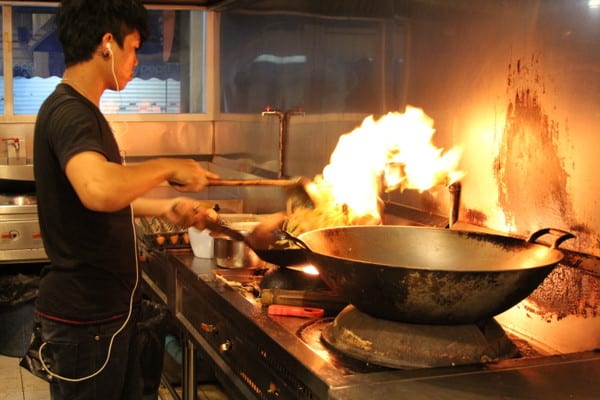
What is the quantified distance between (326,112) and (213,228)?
51.2 inches

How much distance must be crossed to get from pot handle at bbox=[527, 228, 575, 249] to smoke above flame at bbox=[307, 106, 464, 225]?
20.9 inches

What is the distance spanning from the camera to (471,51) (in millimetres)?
2316

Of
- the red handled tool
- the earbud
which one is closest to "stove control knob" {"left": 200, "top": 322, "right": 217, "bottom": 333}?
the red handled tool

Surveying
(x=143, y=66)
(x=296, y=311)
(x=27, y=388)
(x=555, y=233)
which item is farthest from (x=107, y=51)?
(x=143, y=66)

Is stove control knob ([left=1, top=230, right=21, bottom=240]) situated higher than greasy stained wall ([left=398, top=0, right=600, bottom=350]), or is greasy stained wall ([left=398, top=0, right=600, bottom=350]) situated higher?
greasy stained wall ([left=398, top=0, right=600, bottom=350])

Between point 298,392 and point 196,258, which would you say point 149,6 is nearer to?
point 196,258

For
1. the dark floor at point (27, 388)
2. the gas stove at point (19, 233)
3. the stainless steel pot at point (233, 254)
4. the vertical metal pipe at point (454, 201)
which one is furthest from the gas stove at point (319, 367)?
the gas stove at point (19, 233)

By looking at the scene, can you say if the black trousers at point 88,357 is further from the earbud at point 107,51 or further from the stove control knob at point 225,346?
the earbud at point 107,51

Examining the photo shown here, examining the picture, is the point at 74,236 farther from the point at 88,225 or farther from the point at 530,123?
the point at 530,123

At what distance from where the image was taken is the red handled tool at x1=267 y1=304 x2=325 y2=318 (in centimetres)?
210

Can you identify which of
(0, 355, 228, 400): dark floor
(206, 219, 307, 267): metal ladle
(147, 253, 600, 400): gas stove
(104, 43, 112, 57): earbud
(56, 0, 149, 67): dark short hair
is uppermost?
(56, 0, 149, 67): dark short hair

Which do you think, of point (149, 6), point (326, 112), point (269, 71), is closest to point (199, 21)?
point (149, 6)

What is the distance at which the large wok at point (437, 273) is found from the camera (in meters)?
1.56

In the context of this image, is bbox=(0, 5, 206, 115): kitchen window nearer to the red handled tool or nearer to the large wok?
the red handled tool
